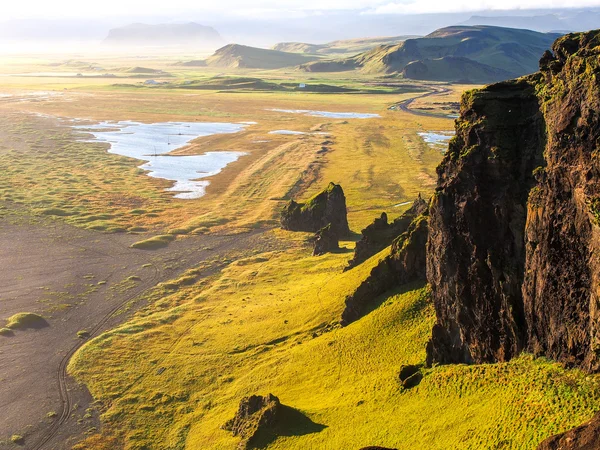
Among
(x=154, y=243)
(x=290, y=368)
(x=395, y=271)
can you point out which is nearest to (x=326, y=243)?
(x=154, y=243)

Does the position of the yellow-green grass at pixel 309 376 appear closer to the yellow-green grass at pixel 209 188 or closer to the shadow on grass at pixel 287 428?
the shadow on grass at pixel 287 428

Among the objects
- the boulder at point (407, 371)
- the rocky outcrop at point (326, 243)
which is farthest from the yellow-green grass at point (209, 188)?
the boulder at point (407, 371)

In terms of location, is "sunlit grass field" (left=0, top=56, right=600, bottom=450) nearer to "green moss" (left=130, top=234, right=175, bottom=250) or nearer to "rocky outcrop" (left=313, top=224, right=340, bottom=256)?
"green moss" (left=130, top=234, right=175, bottom=250)

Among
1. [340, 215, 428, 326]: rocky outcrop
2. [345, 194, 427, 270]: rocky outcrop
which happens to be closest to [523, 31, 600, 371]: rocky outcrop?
[340, 215, 428, 326]: rocky outcrop

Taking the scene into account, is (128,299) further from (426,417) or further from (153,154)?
(153,154)

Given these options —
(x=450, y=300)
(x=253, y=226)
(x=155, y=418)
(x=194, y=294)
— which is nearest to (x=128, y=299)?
(x=194, y=294)

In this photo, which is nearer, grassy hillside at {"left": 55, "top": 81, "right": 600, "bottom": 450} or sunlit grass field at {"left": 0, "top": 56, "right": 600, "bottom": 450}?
grassy hillside at {"left": 55, "top": 81, "right": 600, "bottom": 450}
